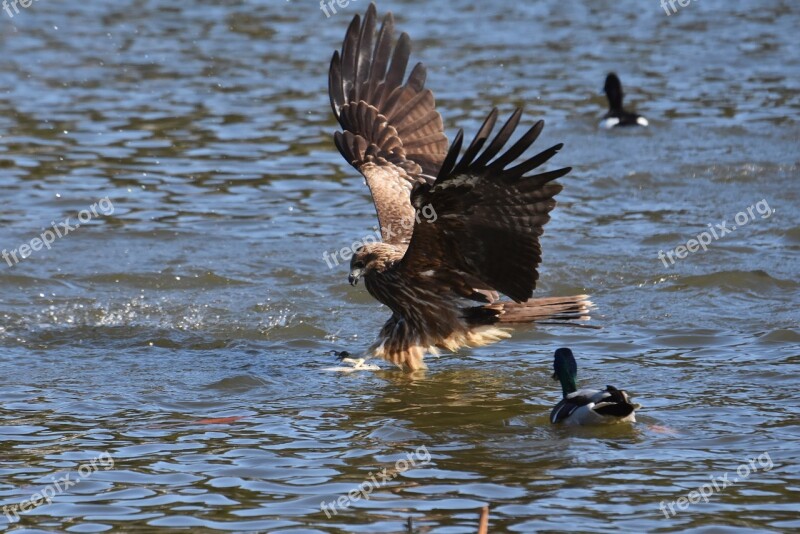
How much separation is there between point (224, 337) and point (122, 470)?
2.80m

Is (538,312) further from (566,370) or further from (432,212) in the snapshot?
(432,212)

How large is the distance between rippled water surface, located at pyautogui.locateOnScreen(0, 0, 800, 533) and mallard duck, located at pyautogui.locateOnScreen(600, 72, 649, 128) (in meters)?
0.23

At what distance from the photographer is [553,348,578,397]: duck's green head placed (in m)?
7.00

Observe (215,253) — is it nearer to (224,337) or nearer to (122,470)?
(224,337)

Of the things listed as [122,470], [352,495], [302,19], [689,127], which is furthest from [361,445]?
[302,19]

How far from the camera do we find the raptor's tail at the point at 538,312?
7.86m

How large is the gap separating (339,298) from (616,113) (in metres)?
5.84

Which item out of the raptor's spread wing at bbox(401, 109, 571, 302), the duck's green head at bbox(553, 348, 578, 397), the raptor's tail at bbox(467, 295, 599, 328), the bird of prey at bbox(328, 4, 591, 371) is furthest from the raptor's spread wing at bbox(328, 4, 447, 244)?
the duck's green head at bbox(553, 348, 578, 397)

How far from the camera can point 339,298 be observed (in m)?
9.67

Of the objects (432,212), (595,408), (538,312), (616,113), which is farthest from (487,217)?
(616,113)

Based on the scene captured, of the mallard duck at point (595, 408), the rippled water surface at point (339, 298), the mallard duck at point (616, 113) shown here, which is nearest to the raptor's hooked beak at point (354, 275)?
the rippled water surface at point (339, 298)

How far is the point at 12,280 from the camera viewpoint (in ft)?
32.3

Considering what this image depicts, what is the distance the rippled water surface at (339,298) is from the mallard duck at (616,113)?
0.23 meters

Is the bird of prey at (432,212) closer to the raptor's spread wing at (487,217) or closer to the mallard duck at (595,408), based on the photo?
the raptor's spread wing at (487,217)
